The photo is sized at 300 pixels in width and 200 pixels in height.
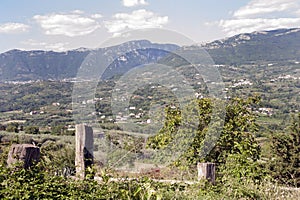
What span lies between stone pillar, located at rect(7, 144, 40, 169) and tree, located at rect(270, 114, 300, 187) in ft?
19.9

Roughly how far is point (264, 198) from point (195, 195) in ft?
3.73

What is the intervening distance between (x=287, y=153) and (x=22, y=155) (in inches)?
273

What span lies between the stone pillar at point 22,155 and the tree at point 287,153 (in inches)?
239

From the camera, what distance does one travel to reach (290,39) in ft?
401

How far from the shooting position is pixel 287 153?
29.3 feet

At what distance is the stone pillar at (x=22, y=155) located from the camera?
145 inches

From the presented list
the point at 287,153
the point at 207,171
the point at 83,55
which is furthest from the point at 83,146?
the point at 83,55

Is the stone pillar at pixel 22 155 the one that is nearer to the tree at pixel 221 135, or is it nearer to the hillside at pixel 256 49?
the tree at pixel 221 135

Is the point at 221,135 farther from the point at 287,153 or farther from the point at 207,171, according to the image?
the point at 207,171

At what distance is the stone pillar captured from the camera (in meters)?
3.68

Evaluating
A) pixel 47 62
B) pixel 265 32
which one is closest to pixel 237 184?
pixel 47 62

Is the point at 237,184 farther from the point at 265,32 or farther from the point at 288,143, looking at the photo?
the point at 265,32

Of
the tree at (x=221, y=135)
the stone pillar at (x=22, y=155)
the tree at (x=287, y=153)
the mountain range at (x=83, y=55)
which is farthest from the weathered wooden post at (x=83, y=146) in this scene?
the mountain range at (x=83, y=55)

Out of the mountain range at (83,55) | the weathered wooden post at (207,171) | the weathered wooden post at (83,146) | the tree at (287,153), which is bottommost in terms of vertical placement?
the tree at (287,153)
